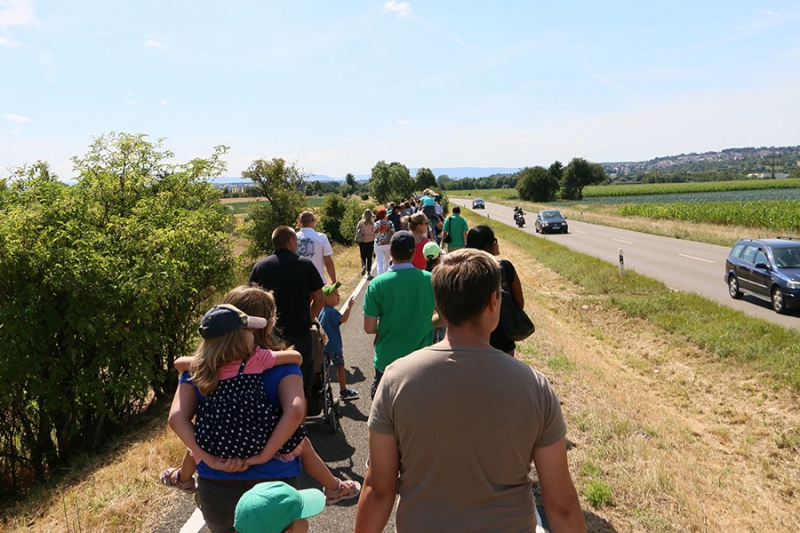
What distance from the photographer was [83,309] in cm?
752

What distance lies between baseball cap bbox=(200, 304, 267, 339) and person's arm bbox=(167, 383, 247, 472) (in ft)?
1.03

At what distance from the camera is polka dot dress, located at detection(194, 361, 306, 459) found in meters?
2.72

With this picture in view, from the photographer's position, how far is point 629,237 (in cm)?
3609

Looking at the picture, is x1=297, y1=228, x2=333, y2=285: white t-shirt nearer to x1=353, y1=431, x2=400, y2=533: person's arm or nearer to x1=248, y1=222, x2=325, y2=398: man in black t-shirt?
x1=248, y1=222, x2=325, y2=398: man in black t-shirt

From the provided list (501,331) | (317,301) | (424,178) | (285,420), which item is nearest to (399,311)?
(501,331)

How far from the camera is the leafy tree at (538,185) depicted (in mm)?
114312

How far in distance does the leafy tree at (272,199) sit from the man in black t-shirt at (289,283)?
108 feet

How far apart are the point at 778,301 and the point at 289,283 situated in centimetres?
1400

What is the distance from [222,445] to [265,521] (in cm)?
62

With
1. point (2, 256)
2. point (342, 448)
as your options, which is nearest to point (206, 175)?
point (2, 256)

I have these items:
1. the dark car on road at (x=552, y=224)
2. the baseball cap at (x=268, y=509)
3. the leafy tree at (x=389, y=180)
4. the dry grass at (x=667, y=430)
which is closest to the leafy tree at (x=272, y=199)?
the dark car on road at (x=552, y=224)

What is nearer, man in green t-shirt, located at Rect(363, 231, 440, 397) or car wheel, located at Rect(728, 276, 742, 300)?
man in green t-shirt, located at Rect(363, 231, 440, 397)

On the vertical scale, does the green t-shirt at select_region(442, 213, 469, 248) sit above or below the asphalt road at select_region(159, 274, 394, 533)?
above

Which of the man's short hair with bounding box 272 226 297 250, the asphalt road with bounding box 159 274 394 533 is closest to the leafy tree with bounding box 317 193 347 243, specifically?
the asphalt road with bounding box 159 274 394 533
